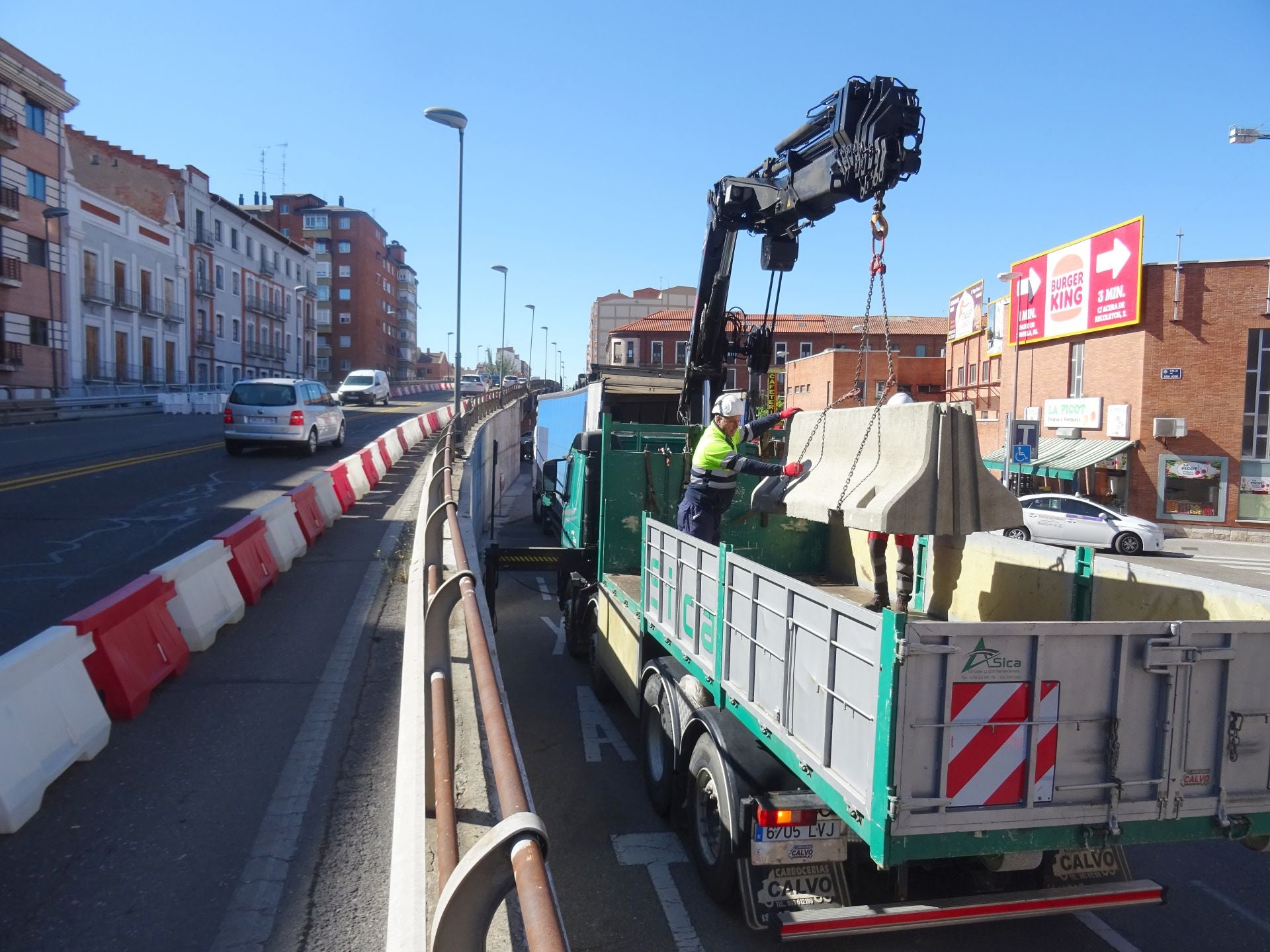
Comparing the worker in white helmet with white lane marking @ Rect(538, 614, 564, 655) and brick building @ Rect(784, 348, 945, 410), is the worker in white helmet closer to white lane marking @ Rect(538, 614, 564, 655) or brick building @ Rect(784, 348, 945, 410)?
white lane marking @ Rect(538, 614, 564, 655)

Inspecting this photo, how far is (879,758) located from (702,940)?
183cm

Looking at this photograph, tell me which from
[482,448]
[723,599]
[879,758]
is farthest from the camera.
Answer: [482,448]

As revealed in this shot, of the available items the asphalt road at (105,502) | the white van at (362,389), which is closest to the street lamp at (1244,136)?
the asphalt road at (105,502)

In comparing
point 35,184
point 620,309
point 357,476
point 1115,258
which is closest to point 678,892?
point 357,476

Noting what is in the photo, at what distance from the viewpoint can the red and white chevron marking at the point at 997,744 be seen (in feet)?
10.9

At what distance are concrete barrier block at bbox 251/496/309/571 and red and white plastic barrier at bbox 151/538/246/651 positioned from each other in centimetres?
147

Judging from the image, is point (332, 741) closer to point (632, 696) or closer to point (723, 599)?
point (632, 696)

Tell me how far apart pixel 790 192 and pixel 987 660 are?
21.1 feet

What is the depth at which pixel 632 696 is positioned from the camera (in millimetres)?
6934

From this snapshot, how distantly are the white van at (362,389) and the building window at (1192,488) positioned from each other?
111 feet

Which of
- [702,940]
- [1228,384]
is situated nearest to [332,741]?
[702,940]

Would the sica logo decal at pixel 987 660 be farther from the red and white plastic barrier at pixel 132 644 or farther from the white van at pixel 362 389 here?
the white van at pixel 362 389

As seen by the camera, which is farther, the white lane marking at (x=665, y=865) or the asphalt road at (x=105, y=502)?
the asphalt road at (x=105, y=502)

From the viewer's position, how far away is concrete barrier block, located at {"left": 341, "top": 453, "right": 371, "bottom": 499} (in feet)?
50.8
